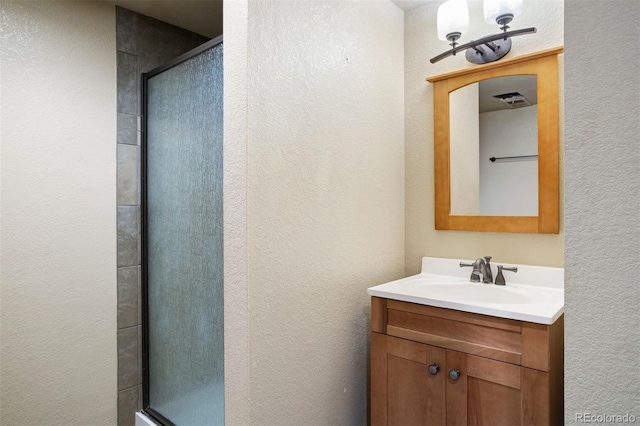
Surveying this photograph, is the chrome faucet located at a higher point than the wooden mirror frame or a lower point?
lower

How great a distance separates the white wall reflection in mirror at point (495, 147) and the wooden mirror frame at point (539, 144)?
3cm

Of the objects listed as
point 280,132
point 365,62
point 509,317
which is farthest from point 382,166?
point 509,317

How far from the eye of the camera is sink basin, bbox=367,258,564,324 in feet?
4.44

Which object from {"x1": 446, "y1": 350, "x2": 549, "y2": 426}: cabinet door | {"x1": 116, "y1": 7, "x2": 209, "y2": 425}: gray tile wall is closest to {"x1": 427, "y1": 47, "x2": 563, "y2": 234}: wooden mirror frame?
{"x1": 446, "y1": 350, "x2": 549, "y2": 426}: cabinet door

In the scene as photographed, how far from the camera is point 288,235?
1.46 metres

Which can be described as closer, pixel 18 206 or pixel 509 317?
pixel 509 317

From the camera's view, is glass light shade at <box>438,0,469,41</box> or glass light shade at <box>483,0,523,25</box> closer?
glass light shade at <box>483,0,523,25</box>

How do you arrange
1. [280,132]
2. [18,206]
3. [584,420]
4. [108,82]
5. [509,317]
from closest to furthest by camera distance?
[584,420]
[509,317]
[280,132]
[18,206]
[108,82]

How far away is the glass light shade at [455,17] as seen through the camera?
5.65ft

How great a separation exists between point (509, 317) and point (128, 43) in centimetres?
227

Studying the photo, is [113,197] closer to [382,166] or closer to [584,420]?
[382,166]

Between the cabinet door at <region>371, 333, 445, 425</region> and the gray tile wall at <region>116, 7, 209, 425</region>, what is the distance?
1342 mm

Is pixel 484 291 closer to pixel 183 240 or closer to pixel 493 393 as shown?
pixel 493 393

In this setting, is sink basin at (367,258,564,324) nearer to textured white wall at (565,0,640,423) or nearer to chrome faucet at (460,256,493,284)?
chrome faucet at (460,256,493,284)
